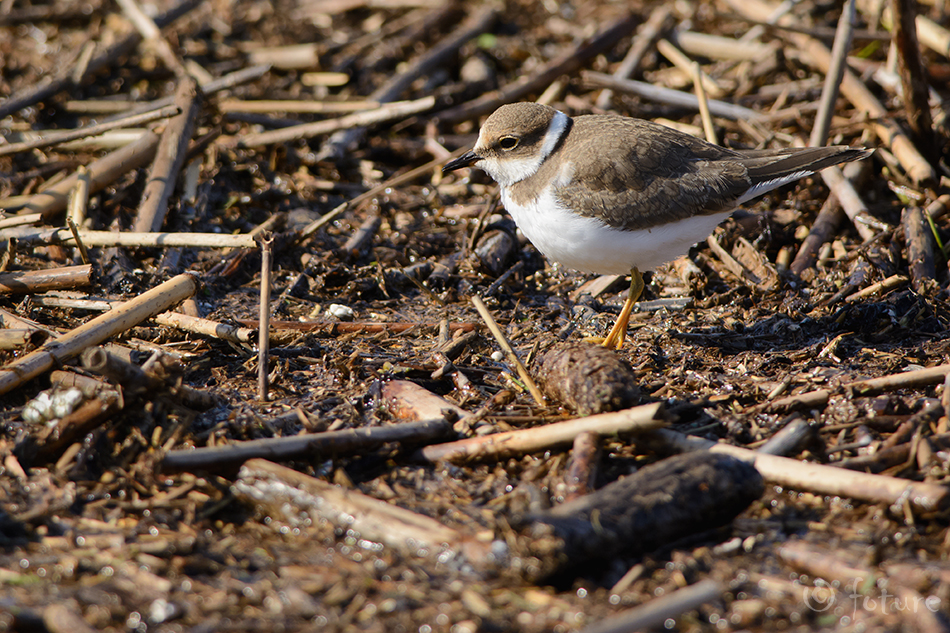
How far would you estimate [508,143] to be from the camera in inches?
220

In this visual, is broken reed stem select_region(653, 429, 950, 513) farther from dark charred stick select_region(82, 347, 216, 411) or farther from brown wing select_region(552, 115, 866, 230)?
dark charred stick select_region(82, 347, 216, 411)

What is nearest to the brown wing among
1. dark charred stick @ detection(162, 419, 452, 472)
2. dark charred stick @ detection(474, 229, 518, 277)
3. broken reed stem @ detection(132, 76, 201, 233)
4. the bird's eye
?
the bird's eye

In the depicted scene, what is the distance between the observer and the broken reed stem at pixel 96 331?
4289 mm

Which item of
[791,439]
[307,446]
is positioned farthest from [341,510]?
[791,439]

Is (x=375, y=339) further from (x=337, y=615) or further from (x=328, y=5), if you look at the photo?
(x=328, y=5)

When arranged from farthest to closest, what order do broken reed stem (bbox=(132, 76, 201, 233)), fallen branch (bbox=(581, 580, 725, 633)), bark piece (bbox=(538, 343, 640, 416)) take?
broken reed stem (bbox=(132, 76, 201, 233)) < bark piece (bbox=(538, 343, 640, 416)) < fallen branch (bbox=(581, 580, 725, 633))

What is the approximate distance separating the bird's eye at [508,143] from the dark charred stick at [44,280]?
3.06 metres

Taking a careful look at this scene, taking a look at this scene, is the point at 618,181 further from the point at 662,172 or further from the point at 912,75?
the point at 912,75

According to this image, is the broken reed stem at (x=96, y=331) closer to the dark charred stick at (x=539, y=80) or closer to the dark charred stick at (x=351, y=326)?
the dark charred stick at (x=351, y=326)

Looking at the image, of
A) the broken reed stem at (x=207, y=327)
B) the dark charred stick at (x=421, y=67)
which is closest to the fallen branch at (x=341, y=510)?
the broken reed stem at (x=207, y=327)

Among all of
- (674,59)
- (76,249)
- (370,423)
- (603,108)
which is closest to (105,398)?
(370,423)

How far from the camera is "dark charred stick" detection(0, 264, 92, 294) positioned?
523 cm

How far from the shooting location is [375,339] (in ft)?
17.6

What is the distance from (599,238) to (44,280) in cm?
384
